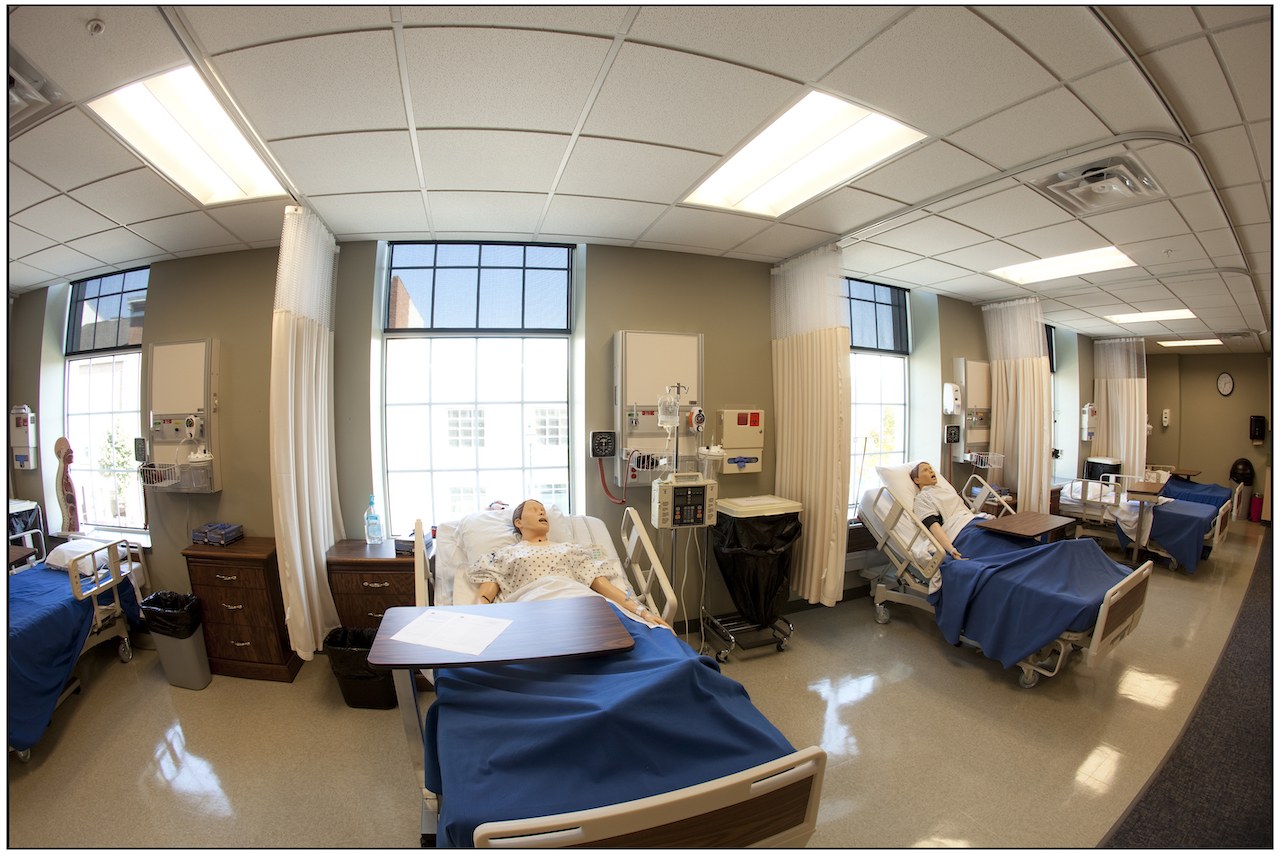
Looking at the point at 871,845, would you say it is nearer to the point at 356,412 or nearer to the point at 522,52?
the point at 522,52

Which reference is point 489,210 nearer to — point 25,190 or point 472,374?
point 472,374

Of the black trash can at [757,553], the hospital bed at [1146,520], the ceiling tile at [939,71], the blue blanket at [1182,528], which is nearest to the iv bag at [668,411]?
the black trash can at [757,553]

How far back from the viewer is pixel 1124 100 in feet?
5.25

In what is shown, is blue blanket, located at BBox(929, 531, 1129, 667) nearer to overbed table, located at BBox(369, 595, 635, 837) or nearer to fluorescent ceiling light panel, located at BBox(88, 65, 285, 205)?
overbed table, located at BBox(369, 595, 635, 837)

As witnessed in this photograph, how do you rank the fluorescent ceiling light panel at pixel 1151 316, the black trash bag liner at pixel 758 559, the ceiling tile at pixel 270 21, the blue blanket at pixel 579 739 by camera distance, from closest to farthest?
the blue blanket at pixel 579 739 < the ceiling tile at pixel 270 21 < the black trash bag liner at pixel 758 559 < the fluorescent ceiling light panel at pixel 1151 316

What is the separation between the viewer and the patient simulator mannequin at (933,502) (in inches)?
130

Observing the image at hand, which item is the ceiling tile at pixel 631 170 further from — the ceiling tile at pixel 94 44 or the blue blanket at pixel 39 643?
the blue blanket at pixel 39 643

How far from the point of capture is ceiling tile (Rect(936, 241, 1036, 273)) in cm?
300

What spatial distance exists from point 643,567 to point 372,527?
183 centimetres

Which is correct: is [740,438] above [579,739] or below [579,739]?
above

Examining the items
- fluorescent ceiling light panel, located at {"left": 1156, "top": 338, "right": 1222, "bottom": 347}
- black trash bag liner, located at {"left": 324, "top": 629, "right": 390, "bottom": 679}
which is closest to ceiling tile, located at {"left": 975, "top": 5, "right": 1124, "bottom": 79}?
black trash bag liner, located at {"left": 324, "top": 629, "right": 390, "bottom": 679}

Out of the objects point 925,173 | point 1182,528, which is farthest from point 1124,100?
point 1182,528

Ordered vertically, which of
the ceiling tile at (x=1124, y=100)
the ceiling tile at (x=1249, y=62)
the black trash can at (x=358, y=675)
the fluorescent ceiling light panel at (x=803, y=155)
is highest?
the fluorescent ceiling light panel at (x=803, y=155)

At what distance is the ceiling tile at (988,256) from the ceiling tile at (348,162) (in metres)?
3.46
